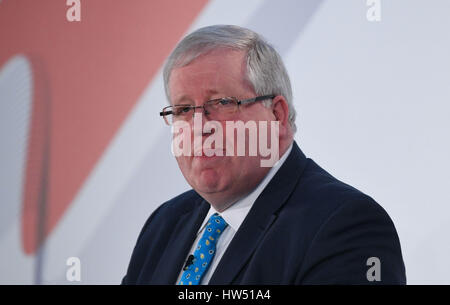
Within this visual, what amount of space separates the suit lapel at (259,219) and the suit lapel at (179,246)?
0.19 metres

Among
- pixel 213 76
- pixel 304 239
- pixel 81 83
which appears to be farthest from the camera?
→ pixel 81 83

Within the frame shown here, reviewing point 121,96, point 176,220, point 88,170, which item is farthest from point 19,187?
point 176,220

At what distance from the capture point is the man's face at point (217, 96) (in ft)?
5.07

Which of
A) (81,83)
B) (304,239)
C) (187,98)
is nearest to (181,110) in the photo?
(187,98)

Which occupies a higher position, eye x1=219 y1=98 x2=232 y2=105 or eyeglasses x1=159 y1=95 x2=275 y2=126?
eye x1=219 y1=98 x2=232 y2=105

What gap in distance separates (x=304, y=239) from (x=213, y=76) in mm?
483

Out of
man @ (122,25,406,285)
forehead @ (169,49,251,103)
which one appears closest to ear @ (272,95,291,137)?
man @ (122,25,406,285)

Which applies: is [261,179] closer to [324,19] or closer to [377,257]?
[377,257]

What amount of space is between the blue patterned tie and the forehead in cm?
36

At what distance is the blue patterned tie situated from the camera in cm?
153

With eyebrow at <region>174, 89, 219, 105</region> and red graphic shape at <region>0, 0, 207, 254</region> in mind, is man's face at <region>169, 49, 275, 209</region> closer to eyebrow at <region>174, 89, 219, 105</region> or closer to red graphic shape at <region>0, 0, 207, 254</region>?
eyebrow at <region>174, 89, 219, 105</region>

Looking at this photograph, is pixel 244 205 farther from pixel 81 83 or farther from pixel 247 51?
pixel 81 83

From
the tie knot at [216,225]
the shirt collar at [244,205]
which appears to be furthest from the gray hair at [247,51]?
the tie knot at [216,225]

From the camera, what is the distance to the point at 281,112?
1678 millimetres
